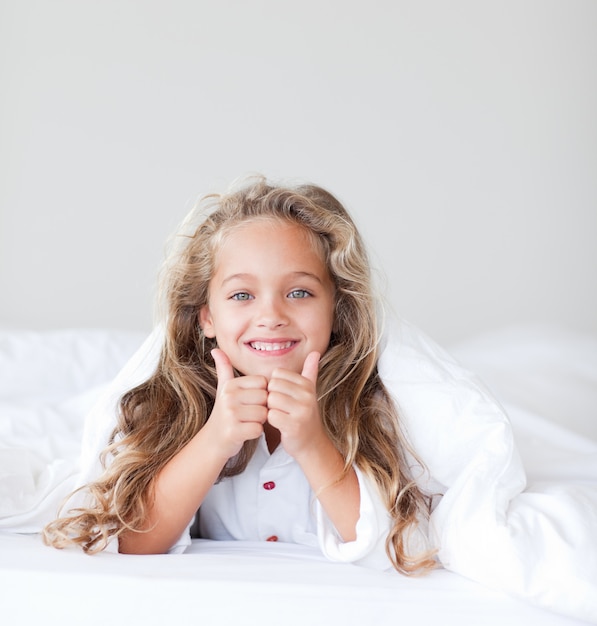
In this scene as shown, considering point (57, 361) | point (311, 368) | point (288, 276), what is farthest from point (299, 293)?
point (57, 361)

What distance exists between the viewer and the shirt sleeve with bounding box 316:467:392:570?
1.24 m

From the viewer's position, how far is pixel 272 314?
136 centimetres

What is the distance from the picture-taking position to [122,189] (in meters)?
3.12

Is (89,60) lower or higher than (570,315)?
higher

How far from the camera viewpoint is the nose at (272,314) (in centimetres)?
136

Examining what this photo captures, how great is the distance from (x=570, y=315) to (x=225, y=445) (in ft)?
6.85

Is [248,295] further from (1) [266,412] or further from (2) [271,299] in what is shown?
(1) [266,412]

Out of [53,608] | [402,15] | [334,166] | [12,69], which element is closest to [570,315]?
[334,166]

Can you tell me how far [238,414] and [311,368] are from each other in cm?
13

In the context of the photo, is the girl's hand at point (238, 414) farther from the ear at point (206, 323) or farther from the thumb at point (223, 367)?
the ear at point (206, 323)

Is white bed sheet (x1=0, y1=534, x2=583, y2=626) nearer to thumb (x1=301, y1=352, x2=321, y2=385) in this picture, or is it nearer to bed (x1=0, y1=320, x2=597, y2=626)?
bed (x1=0, y1=320, x2=597, y2=626)

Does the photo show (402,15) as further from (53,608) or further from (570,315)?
(53,608)

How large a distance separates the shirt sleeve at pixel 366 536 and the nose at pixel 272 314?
0.25m

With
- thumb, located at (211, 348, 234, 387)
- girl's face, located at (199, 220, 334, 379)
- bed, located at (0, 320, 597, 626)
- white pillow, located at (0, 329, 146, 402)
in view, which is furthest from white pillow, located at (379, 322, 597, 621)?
white pillow, located at (0, 329, 146, 402)
